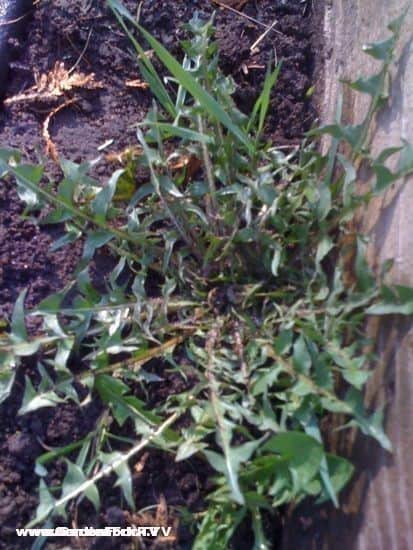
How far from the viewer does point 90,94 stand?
6.00 ft

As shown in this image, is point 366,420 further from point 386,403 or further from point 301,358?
point 301,358

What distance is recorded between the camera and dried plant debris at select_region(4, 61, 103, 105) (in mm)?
1815

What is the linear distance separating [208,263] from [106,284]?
227 mm

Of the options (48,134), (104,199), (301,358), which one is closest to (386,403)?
(301,358)

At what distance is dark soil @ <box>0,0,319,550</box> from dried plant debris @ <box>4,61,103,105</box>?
2cm

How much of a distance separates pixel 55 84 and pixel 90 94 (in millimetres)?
90

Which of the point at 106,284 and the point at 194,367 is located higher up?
the point at 106,284

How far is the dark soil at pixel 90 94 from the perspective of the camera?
1671mm

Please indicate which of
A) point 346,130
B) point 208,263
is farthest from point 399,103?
point 208,263

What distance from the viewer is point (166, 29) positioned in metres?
→ 1.84

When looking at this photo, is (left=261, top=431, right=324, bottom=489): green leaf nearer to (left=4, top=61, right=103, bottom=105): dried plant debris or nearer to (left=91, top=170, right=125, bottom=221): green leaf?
(left=91, top=170, right=125, bottom=221): green leaf

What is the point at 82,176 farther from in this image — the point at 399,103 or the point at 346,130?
the point at 399,103

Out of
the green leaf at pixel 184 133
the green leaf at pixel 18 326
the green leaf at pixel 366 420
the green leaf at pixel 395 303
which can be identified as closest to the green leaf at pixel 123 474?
the green leaf at pixel 18 326

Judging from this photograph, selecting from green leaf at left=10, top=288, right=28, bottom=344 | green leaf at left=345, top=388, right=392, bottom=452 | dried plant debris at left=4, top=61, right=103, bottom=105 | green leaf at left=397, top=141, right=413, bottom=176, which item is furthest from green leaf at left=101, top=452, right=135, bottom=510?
dried plant debris at left=4, top=61, right=103, bottom=105
